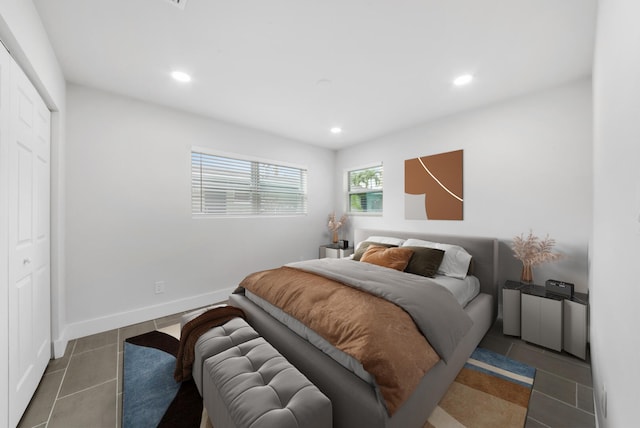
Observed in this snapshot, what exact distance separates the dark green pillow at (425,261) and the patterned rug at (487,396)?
82 centimetres

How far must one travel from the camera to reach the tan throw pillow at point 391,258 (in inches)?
106

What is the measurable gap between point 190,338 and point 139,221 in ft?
5.73

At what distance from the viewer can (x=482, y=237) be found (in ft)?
9.46

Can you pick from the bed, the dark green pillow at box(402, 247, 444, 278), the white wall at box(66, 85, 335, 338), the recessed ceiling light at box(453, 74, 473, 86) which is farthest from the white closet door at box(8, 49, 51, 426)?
the recessed ceiling light at box(453, 74, 473, 86)

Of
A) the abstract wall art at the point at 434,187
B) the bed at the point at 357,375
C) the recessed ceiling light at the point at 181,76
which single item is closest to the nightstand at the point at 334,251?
the abstract wall art at the point at 434,187

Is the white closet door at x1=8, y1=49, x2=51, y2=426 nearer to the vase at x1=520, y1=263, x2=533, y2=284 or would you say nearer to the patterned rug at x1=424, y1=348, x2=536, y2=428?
the patterned rug at x1=424, y1=348, x2=536, y2=428

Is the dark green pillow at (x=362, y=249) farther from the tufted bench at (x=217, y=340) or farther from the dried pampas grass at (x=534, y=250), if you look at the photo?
the tufted bench at (x=217, y=340)

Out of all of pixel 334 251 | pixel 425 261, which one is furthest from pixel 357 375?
pixel 334 251

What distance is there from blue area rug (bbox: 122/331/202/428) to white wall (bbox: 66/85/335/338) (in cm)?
73

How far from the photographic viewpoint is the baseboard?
2.34m

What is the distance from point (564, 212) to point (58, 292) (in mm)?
4700

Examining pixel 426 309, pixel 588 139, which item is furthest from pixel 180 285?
pixel 588 139

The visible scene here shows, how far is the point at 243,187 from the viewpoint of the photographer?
3684 mm

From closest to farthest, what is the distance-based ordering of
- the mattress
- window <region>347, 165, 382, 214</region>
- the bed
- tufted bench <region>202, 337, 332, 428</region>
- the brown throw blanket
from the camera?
tufted bench <region>202, 337, 332, 428</region>, the bed, the mattress, the brown throw blanket, window <region>347, 165, 382, 214</region>
